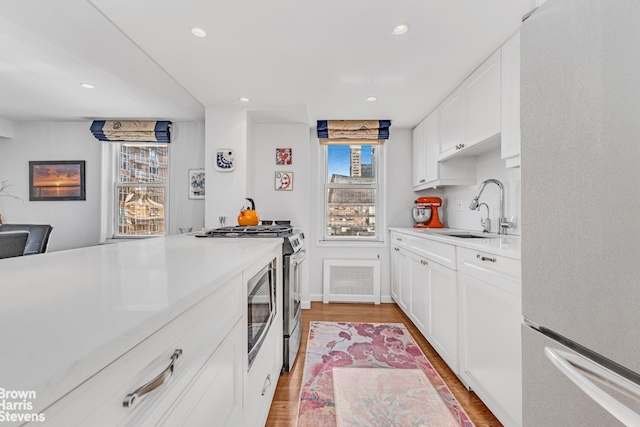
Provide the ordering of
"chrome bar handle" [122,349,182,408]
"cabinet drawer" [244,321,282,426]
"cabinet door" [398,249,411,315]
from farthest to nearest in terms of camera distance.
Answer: "cabinet door" [398,249,411,315] → "cabinet drawer" [244,321,282,426] → "chrome bar handle" [122,349,182,408]

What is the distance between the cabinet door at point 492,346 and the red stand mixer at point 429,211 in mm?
1599

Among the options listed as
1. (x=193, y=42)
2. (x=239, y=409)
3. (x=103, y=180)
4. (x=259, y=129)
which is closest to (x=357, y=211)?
(x=259, y=129)

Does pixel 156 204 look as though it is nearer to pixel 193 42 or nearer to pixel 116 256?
pixel 193 42

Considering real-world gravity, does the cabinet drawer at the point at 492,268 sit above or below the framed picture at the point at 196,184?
below

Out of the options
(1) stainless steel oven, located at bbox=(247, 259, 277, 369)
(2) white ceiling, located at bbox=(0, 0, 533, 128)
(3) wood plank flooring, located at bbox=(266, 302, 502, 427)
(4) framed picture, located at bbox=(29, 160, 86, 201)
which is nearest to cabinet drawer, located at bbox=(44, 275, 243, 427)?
(1) stainless steel oven, located at bbox=(247, 259, 277, 369)

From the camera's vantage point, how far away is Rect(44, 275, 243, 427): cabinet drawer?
324mm

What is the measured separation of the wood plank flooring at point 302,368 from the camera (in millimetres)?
1450

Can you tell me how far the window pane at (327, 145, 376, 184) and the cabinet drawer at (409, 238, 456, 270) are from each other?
56.9 inches

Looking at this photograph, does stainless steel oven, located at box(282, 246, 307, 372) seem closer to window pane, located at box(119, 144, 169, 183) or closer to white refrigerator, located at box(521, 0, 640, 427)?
white refrigerator, located at box(521, 0, 640, 427)

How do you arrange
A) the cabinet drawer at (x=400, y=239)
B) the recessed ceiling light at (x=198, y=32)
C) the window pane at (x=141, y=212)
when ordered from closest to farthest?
the recessed ceiling light at (x=198, y=32) < the cabinet drawer at (x=400, y=239) < the window pane at (x=141, y=212)

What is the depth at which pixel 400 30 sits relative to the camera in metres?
1.72

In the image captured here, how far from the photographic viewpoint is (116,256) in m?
1.03

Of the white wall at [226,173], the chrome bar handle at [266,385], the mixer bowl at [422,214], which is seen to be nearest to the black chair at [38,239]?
the white wall at [226,173]

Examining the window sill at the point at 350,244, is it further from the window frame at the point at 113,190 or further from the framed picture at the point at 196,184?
the window frame at the point at 113,190
